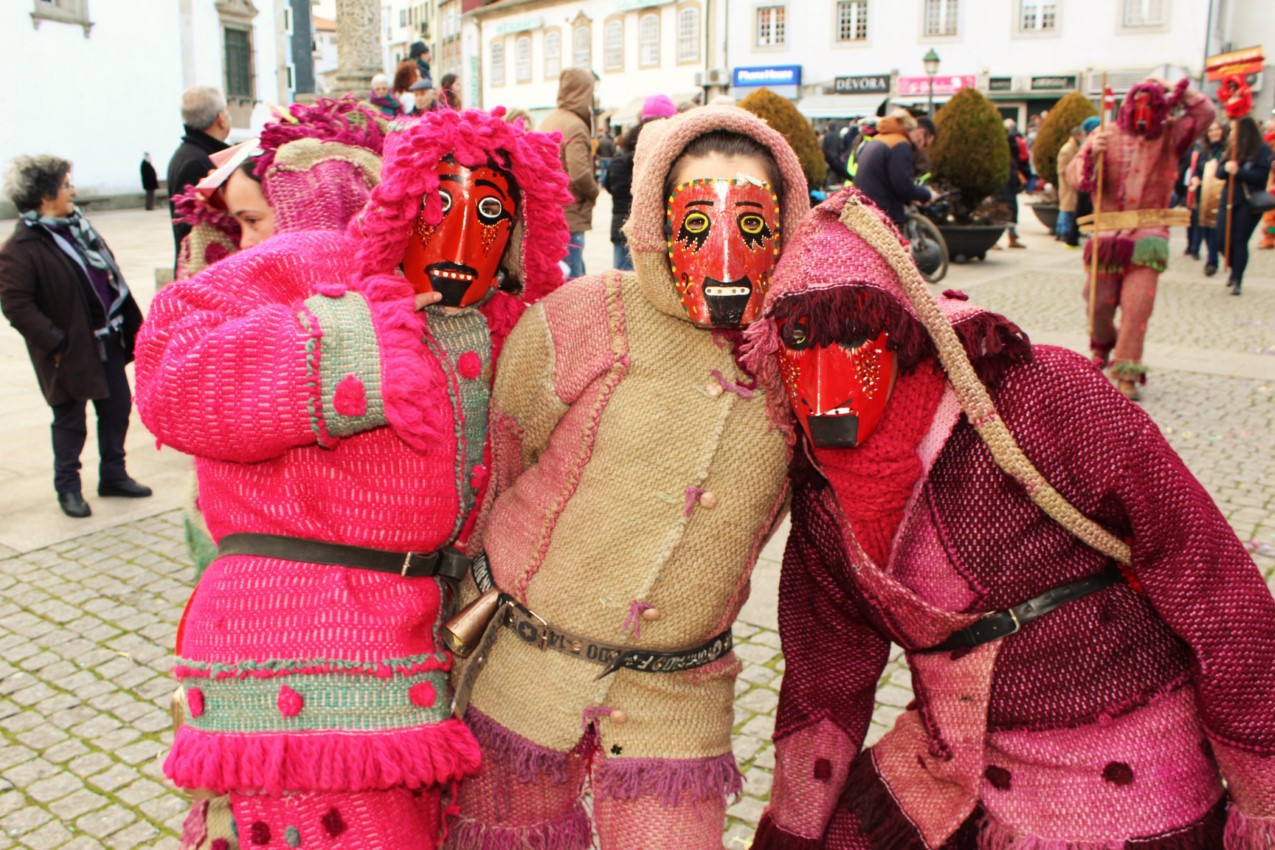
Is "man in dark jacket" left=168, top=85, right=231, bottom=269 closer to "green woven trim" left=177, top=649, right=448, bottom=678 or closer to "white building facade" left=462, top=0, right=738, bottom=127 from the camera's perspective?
"green woven trim" left=177, top=649, right=448, bottom=678

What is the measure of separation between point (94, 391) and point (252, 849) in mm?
4276

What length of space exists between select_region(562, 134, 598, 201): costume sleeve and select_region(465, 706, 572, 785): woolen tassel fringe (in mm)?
6304

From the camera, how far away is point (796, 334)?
1731mm

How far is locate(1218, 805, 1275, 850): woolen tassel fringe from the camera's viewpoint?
1.76 metres

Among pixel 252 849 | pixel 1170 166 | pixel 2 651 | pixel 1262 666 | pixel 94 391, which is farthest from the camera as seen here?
pixel 1170 166

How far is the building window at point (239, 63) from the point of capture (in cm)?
2552

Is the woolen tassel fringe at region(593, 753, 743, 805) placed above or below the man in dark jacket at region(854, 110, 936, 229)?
below

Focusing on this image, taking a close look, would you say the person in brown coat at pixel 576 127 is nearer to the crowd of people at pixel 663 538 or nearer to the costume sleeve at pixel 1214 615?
the crowd of people at pixel 663 538

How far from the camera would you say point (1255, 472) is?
19.8 feet

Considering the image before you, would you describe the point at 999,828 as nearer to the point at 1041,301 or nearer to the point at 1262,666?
the point at 1262,666

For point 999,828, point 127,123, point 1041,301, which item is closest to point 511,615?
point 999,828

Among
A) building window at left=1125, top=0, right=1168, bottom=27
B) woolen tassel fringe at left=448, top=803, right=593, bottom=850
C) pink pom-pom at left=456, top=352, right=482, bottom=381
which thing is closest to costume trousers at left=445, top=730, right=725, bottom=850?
woolen tassel fringe at left=448, top=803, right=593, bottom=850

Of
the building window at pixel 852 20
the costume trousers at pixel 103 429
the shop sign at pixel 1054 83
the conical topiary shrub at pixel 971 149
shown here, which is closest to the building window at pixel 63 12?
the conical topiary shrub at pixel 971 149

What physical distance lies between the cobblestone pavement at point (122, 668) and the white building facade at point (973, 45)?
984 inches
